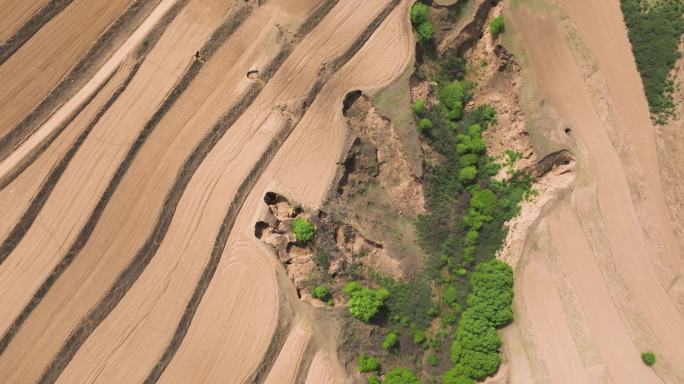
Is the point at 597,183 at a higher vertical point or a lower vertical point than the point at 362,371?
higher

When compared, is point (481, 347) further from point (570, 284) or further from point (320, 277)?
point (320, 277)

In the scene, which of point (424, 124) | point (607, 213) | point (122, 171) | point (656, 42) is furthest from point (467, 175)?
point (122, 171)

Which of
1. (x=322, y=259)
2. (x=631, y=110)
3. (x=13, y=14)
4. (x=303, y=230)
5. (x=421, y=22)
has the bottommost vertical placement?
(x=322, y=259)

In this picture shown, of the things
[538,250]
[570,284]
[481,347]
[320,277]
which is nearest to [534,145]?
[538,250]

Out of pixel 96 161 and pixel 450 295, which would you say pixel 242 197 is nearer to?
pixel 96 161

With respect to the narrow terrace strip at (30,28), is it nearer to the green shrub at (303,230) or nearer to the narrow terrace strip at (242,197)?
the narrow terrace strip at (242,197)

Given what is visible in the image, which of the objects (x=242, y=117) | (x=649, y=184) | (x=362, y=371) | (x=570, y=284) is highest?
(x=649, y=184)
